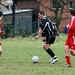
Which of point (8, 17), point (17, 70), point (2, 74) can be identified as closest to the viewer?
point (2, 74)

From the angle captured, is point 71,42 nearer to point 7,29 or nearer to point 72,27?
point 72,27

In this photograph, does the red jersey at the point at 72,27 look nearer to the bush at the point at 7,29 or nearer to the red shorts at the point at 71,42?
the red shorts at the point at 71,42

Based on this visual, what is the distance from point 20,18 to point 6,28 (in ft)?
40.8

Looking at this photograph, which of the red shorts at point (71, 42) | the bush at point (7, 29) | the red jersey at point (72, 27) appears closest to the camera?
the red jersey at point (72, 27)

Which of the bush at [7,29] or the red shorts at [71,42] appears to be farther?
the bush at [7,29]

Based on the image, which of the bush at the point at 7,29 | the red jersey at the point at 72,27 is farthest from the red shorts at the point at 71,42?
the bush at the point at 7,29

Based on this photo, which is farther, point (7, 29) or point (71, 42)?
point (7, 29)

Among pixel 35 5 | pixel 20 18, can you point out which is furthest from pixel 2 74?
pixel 35 5

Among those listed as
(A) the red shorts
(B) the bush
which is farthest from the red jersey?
(B) the bush

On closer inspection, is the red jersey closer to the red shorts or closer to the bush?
the red shorts

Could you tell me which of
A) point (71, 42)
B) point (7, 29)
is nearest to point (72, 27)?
point (71, 42)

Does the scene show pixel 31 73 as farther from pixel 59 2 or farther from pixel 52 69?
pixel 59 2

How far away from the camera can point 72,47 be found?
12.4 m

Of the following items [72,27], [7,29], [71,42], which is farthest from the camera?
[7,29]
